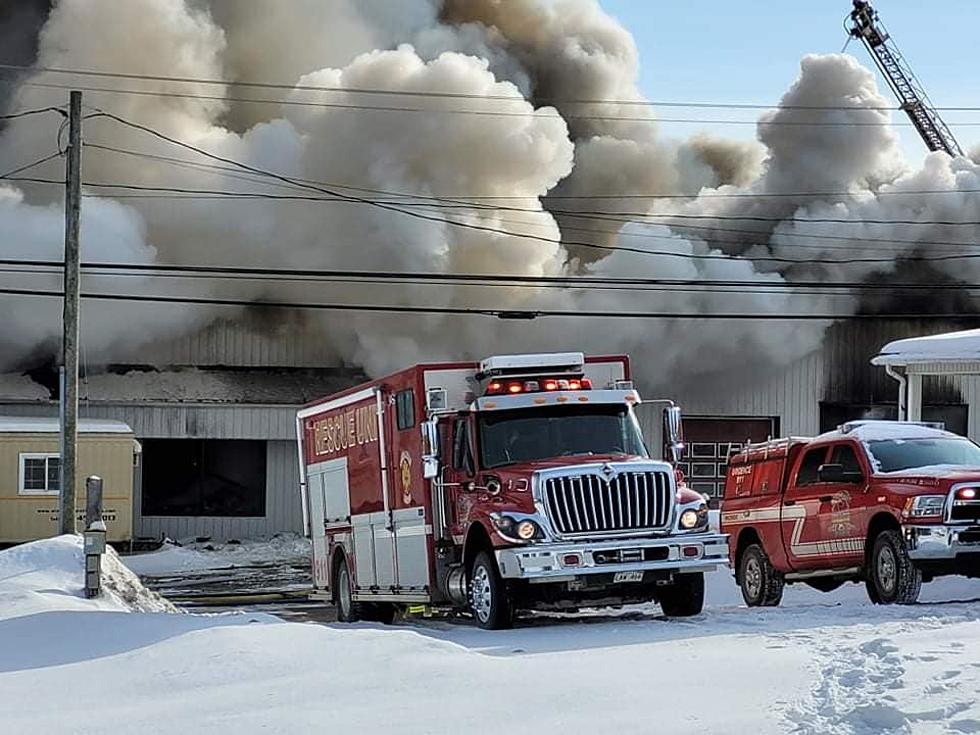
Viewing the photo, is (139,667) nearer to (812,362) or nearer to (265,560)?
(265,560)

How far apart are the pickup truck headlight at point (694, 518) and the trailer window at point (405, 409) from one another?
9.91 feet

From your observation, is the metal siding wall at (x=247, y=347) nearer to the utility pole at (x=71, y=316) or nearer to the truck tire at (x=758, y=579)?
the utility pole at (x=71, y=316)

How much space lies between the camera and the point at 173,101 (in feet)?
146

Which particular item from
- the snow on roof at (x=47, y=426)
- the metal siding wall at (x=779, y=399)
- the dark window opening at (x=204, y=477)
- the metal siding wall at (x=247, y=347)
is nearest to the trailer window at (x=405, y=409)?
the snow on roof at (x=47, y=426)

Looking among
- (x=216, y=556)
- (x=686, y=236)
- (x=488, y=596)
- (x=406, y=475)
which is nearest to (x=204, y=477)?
(x=216, y=556)

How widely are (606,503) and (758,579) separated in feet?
14.7

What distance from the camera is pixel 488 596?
13172mm

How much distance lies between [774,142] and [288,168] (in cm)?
1420

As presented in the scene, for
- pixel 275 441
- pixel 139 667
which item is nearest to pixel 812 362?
pixel 275 441

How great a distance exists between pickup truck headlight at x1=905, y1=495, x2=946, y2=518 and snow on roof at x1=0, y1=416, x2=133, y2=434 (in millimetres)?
22248

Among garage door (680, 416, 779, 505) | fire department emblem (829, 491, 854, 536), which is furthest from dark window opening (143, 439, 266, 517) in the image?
fire department emblem (829, 491, 854, 536)

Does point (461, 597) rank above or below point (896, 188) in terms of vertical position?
below

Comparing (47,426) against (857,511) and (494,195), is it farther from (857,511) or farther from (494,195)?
(857,511)

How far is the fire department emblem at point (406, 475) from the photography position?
15.1 meters
